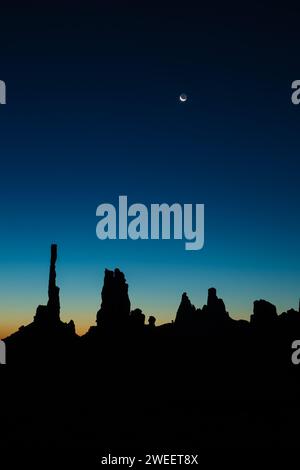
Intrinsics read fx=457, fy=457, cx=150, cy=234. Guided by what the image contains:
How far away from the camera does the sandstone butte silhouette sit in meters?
128

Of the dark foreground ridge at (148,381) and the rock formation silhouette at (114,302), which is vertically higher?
the rock formation silhouette at (114,302)

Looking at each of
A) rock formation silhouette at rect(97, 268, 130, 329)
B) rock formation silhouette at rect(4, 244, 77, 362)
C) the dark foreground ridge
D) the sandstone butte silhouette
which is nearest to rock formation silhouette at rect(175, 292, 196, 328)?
the sandstone butte silhouette

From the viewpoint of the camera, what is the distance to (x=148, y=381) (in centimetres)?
12088

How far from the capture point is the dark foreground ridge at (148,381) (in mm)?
80562

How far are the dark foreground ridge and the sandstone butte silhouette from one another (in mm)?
305

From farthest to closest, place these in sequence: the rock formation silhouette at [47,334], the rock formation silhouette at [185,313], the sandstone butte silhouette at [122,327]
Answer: the rock formation silhouette at [185,313], the sandstone butte silhouette at [122,327], the rock formation silhouette at [47,334]

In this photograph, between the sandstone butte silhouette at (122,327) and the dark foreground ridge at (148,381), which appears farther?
the sandstone butte silhouette at (122,327)

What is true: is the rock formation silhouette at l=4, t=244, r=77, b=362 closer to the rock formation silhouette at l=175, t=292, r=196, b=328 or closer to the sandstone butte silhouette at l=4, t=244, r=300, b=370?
the sandstone butte silhouette at l=4, t=244, r=300, b=370

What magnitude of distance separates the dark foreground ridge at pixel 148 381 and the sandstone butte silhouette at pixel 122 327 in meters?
0.30

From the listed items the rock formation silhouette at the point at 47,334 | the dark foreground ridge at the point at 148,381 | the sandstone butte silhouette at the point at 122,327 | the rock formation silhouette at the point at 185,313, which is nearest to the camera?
the dark foreground ridge at the point at 148,381

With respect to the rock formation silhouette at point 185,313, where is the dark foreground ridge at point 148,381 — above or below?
below

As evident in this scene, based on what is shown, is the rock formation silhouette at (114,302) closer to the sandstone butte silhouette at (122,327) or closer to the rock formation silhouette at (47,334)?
the sandstone butte silhouette at (122,327)

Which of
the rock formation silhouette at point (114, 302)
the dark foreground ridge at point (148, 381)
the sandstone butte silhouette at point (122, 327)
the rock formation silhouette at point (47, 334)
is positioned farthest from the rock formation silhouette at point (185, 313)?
the rock formation silhouette at point (47, 334)

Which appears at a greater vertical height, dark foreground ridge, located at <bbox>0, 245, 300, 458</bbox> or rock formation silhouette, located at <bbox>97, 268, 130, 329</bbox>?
rock formation silhouette, located at <bbox>97, 268, 130, 329</bbox>
